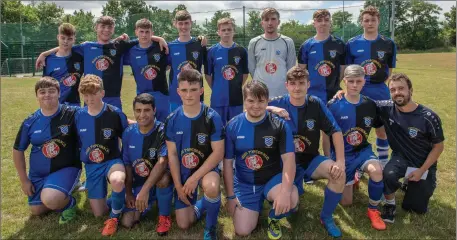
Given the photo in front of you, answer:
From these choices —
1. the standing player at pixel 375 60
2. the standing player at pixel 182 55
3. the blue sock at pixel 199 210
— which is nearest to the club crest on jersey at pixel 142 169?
the blue sock at pixel 199 210

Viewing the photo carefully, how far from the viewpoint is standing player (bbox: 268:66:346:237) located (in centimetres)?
329

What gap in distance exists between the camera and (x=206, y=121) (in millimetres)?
3254

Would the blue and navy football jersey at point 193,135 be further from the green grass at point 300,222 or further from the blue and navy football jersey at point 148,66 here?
the blue and navy football jersey at point 148,66

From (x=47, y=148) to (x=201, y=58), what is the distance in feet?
7.28

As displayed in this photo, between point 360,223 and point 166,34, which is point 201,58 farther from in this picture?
point 166,34

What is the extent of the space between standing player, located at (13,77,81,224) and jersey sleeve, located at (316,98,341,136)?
7.99 feet

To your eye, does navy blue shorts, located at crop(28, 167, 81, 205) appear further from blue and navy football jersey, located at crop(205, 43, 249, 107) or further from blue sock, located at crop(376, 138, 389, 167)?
blue sock, located at crop(376, 138, 389, 167)

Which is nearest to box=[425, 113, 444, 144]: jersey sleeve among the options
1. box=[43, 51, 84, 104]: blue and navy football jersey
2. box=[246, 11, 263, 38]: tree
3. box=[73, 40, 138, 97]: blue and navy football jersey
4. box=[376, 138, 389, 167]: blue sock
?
box=[376, 138, 389, 167]: blue sock

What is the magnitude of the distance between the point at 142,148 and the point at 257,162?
1.10 metres

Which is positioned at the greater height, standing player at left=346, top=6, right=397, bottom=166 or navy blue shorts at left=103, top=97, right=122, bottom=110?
standing player at left=346, top=6, right=397, bottom=166

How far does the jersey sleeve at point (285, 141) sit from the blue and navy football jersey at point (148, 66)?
216cm

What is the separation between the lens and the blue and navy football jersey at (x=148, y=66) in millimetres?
4785

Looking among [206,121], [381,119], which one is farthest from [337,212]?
[206,121]

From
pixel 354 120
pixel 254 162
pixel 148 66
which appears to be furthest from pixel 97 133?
pixel 354 120
